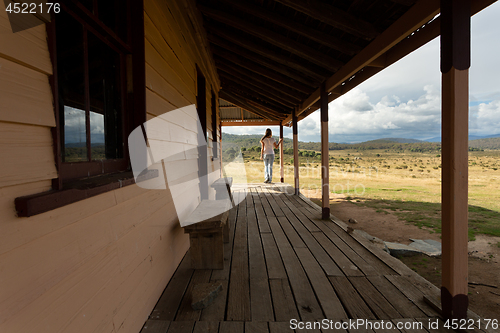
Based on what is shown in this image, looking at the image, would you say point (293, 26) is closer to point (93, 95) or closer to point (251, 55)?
point (251, 55)

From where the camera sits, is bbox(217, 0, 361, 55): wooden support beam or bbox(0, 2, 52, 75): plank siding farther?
bbox(217, 0, 361, 55): wooden support beam

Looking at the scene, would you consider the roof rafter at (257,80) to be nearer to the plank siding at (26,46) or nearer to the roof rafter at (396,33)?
the roof rafter at (396,33)

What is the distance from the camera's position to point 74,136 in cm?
114

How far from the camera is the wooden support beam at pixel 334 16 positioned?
A: 2.30m

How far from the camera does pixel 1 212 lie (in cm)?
70

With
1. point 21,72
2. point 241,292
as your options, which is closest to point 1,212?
point 21,72

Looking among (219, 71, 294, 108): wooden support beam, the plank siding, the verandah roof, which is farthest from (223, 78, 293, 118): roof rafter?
the plank siding

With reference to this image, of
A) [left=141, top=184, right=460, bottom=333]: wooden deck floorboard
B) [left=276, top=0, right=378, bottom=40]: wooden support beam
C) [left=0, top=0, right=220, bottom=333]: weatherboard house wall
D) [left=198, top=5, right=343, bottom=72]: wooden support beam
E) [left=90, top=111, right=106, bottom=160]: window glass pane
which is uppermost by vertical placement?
[left=198, top=5, right=343, bottom=72]: wooden support beam

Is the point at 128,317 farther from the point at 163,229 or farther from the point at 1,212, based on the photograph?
the point at 1,212

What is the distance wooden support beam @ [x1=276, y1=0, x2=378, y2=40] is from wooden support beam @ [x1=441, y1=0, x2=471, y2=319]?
0.85 metres

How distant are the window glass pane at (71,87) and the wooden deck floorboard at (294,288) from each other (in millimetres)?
1178

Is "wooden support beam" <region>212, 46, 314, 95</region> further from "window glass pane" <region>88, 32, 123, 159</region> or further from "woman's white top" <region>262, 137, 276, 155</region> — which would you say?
"woman's white top" <region>262, 137, 276, 155</region>

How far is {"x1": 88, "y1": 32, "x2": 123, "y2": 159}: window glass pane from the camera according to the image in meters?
1.31

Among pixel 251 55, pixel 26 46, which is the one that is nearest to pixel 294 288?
pixel 26 46
